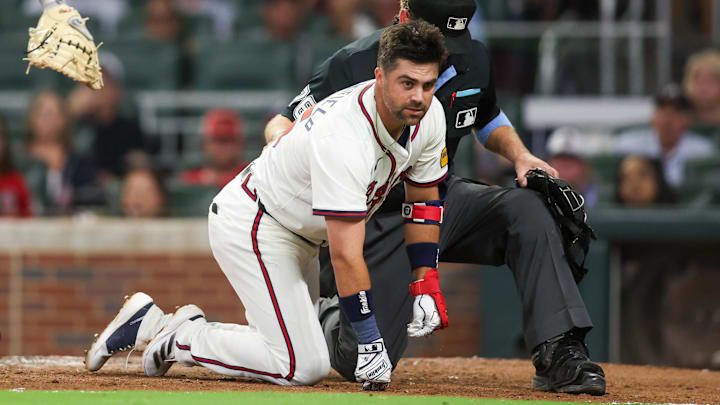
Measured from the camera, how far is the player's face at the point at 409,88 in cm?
352

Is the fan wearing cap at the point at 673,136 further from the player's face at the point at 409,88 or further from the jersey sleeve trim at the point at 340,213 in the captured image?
the jersey sleeve trim at the point at 340,213

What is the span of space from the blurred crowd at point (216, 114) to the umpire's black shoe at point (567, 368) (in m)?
2.87

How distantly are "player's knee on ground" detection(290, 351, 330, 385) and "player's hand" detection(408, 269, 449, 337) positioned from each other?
0.38 meters

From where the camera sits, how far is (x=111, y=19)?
9617mm

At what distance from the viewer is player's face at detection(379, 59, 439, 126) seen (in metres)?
3.52

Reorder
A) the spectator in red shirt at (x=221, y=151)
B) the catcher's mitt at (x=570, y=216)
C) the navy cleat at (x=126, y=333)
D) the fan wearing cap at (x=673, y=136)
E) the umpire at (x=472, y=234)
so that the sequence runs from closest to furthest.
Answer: the umpire at (x=472, y=234), the catcher's mitt at (x=570, y=216), the navy cleat at (x=126, y=333), the spectator in red shirt at (x=221, y=151), the fan wearing cap at (x=673, y=136)

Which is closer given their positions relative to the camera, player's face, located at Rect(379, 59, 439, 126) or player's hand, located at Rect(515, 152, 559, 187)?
player's face, located at Rect(379, 59, 439, 126)

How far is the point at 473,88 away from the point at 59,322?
10.6 feet

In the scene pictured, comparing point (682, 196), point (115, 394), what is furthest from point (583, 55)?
point (115, 394)

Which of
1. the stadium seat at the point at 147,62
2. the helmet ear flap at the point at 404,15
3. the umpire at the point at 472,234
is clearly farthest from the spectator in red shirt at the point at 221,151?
the helmet ear flap at the point at 404,15

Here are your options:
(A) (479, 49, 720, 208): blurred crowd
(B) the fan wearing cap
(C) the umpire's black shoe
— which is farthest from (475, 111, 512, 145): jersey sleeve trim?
(B) the fan wearing cap

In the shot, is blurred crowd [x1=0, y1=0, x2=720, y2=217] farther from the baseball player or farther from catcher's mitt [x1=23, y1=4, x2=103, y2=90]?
the baseball player

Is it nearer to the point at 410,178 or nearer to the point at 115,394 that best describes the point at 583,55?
the point at 410,178

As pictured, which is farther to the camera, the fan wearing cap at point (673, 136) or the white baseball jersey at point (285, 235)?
the fan wearing cap at point (673, 136)
